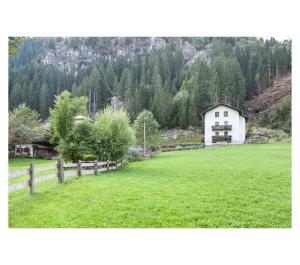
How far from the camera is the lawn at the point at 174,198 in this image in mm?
5016

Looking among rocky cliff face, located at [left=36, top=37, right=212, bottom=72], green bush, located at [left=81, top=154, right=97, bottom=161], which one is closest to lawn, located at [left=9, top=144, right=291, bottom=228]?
green bush, located at [left=81, top=154, right=97, bottom=161]

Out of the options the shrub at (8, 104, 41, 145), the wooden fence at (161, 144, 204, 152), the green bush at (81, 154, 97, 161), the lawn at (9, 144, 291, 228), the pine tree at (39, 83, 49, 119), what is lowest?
the lawn at (9, 144, 291, 228)

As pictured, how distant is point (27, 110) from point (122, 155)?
7.39 feet

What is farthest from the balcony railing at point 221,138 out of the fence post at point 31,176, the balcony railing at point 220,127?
the fence post at point 31,176

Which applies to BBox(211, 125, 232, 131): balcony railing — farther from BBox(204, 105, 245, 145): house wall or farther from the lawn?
the lawn

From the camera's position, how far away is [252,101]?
9.62m

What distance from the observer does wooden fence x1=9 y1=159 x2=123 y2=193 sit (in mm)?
5461

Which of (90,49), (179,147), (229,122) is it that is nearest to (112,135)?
(179,147)

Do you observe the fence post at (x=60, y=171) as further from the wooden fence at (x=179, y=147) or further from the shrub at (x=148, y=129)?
the wooden fence at (x=179, y=147)

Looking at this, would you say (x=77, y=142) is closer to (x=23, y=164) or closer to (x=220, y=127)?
(x=23, y=164)

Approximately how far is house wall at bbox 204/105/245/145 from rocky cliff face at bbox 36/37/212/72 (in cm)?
182

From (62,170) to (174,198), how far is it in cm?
213

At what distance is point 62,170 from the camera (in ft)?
20.8
